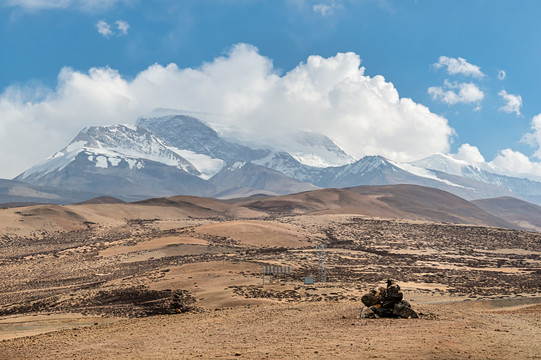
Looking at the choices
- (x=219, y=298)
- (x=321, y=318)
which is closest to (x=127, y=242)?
(x=219, y=298)

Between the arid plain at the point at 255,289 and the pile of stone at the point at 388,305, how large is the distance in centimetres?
Result: 61

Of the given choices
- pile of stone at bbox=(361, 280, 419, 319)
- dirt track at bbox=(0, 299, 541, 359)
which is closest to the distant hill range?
dirt track at bbox=(0, 299, 541, 359)

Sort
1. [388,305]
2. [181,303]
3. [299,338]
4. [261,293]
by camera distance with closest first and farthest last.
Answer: [299,338], [388,305], [181,303], [261,293]

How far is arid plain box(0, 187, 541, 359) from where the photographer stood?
680 inches

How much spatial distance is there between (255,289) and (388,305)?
572 inches

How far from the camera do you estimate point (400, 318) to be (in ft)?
69.1

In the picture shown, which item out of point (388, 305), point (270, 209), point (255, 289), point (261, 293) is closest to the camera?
point (388, 305)

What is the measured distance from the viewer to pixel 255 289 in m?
34.5

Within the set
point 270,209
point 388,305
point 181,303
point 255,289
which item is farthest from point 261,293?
point 270,209

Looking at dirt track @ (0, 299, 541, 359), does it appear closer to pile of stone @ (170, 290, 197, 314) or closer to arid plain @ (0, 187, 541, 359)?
arid plain @ (0, 187, 541, 359)

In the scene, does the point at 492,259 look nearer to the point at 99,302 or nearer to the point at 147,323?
the point at 99,302

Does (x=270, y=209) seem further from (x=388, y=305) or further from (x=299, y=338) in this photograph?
(x=299, y=338)

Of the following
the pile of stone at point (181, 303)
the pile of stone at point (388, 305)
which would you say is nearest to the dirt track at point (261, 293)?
the pile of stone at point (181, 303)

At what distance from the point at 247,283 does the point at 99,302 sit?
405 inches
